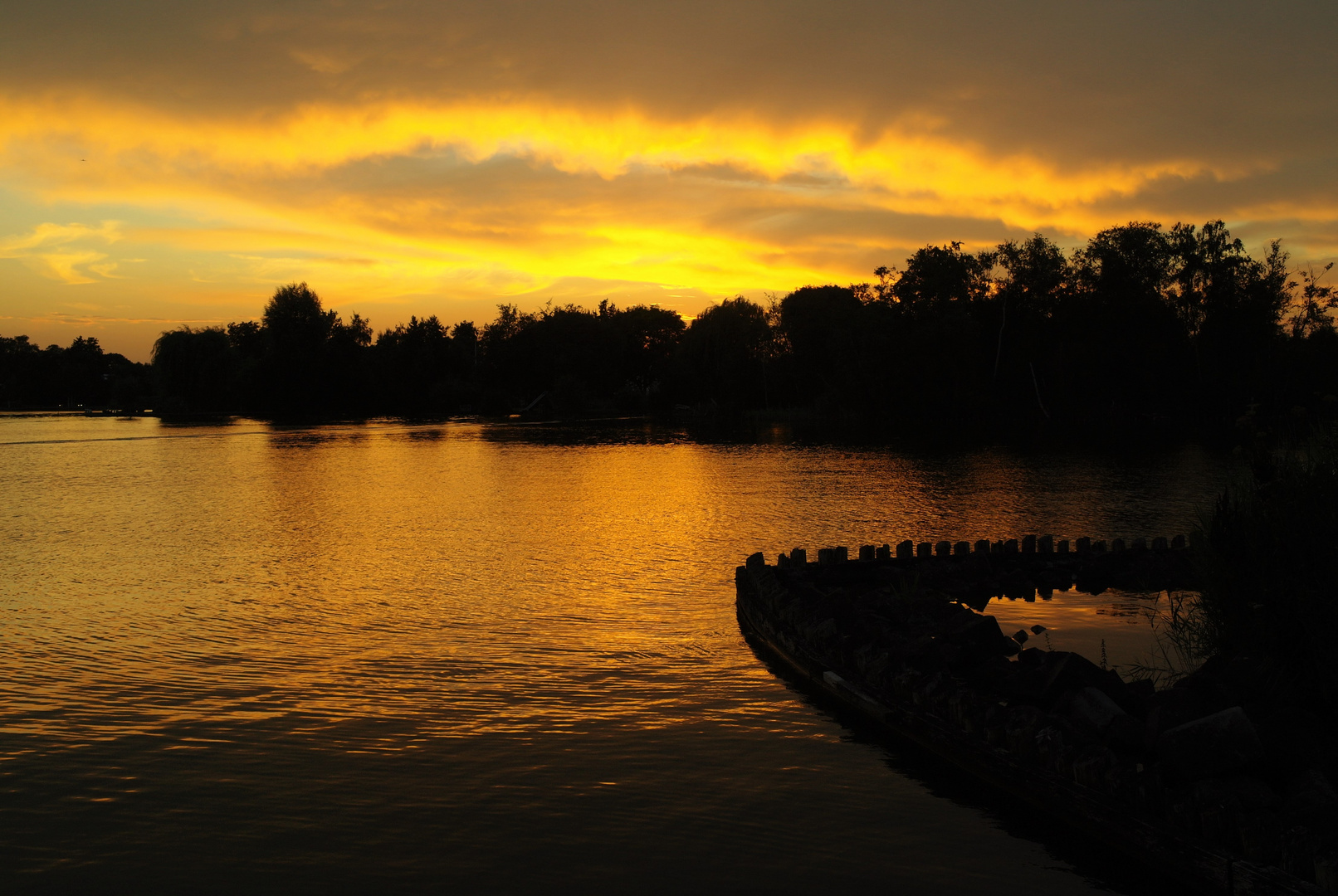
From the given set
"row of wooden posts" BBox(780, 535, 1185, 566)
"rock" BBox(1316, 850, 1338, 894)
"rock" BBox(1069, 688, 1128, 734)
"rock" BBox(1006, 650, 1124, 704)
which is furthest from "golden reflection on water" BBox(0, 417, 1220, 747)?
"rock" BBox(1316, 850, 1338, 894)

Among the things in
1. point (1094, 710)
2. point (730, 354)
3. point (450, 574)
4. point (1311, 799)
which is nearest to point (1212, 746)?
point (1311, 799)

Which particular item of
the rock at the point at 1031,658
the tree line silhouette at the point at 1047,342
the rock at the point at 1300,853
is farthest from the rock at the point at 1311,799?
the tree line silhouette at the point at 1047,342

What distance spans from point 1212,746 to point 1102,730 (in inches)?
48.1

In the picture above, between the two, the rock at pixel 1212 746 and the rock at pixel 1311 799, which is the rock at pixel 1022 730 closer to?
the rock at pixel 1212 746

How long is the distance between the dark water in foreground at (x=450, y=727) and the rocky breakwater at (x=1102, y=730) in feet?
1.49

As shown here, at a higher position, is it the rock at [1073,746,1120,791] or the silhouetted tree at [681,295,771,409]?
the silhouetted tree at [681,295,771,409]

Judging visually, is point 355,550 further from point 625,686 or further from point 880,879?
point 880,879

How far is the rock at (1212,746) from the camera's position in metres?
7.84

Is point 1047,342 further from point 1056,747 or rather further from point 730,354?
point 1056,747

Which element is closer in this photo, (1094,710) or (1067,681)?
(1094,710)

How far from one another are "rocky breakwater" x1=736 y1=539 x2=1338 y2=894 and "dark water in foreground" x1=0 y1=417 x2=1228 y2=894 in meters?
0.45

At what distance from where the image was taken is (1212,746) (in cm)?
793

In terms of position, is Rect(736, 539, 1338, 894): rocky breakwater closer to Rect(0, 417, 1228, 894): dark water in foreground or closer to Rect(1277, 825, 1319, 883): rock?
Rect(1277, 825, 1319, 883): rock

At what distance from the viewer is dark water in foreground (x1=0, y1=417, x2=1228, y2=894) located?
7668 mm
